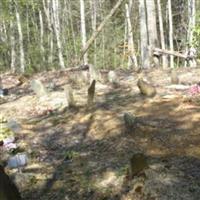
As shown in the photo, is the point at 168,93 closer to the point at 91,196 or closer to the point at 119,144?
the point at 119,144

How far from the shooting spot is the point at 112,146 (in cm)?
823

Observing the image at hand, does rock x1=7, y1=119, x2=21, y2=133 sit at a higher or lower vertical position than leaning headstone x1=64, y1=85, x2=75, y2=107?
lower

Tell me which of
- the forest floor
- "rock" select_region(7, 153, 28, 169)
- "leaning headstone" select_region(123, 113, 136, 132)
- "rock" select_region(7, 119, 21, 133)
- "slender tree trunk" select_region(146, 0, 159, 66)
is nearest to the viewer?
the forest floor

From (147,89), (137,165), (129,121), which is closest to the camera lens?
(137,165)

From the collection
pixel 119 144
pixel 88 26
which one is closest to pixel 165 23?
pixel 88 26

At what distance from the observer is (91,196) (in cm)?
670

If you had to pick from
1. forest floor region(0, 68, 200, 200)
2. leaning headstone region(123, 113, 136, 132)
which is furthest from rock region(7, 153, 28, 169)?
leaning headstone region(123, 113, 136, 132)

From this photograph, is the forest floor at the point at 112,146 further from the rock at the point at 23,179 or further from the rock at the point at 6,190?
the rock at the point at 6,190

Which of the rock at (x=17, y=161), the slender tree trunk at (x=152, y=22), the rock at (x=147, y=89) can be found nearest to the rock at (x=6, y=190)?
the rock at (x=17, y=161)

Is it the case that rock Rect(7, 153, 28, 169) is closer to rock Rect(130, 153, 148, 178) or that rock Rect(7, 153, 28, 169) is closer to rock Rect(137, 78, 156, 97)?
rock Rect(130, 153, 148, 178)

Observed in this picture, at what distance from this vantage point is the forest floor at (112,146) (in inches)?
266

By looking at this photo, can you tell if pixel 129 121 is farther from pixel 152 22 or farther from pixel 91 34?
pixel 91 34

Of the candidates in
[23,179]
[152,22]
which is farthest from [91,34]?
[23,179]

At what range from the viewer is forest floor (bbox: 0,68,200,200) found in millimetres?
6766
